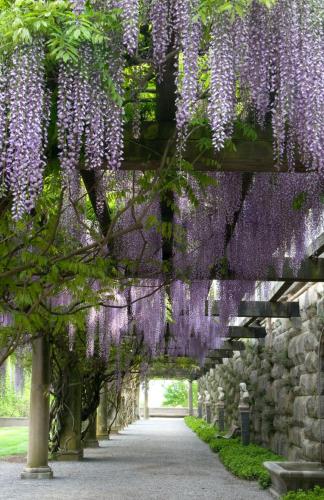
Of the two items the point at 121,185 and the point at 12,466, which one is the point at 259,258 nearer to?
the point at 121,185

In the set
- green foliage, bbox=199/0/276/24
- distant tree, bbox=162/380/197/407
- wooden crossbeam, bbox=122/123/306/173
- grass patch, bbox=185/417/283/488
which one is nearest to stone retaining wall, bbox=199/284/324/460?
grass patch, bbox=185/417/283/488

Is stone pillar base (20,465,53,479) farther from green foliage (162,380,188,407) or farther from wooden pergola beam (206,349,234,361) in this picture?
green foliage (162,380,188,407)

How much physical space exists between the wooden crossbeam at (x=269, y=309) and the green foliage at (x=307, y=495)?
130 inches

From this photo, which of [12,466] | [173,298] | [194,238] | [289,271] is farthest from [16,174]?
[12,466]

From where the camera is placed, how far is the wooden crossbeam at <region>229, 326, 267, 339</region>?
12.5 m

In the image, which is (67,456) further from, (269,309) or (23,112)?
(23,112)

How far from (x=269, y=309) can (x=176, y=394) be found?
45.4m

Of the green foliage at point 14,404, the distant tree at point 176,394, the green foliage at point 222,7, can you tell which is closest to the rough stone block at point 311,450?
the green foliage at point 222,7

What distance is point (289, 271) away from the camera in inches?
281

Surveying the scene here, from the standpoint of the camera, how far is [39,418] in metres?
8.98

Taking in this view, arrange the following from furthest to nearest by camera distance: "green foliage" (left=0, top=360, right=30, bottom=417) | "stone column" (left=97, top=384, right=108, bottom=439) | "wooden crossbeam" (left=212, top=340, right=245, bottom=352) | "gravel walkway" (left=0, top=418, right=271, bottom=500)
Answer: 1. "green foliage" (left=0, top=360, right=30, bottom=417)
2. "stone column" (left=97, top=384, right=108, bottom=439)
3. "wooden crossbeam" (left=212, top=340, right=245, bottom=352)
4. "gravel walkway" (left=0, top=418, right=271, bottom=500)

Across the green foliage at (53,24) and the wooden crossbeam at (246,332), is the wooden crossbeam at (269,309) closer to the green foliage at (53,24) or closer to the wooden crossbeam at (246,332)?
the wooden crossbeam at (246,332)

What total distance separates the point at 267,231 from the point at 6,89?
11.0 ft

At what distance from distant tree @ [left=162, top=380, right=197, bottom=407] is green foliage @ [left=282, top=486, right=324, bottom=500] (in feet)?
153
